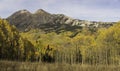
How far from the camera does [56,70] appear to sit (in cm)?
1255

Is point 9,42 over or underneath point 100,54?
over

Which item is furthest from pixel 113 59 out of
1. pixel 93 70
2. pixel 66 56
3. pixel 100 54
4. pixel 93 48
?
pixel 93 70

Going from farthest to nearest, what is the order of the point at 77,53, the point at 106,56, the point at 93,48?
the point at 77,53 < the point at 93,48 < the point at 106,56

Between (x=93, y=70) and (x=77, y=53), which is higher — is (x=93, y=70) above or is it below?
above

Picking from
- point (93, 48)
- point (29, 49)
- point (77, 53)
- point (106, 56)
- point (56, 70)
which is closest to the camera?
point (56, 70)

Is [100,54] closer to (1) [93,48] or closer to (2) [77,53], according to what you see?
(1) [93,48]

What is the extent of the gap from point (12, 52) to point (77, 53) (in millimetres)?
27764

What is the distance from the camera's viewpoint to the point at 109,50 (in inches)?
2566

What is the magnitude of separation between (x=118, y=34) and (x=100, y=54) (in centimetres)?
1514

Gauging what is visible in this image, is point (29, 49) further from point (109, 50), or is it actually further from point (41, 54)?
point (109, 50)

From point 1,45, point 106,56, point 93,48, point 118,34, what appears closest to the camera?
point 1,45

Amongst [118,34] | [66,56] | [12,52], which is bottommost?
[66,56]

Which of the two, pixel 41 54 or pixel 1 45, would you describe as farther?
pixel 41 54

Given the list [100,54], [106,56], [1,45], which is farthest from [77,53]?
[1,45]
